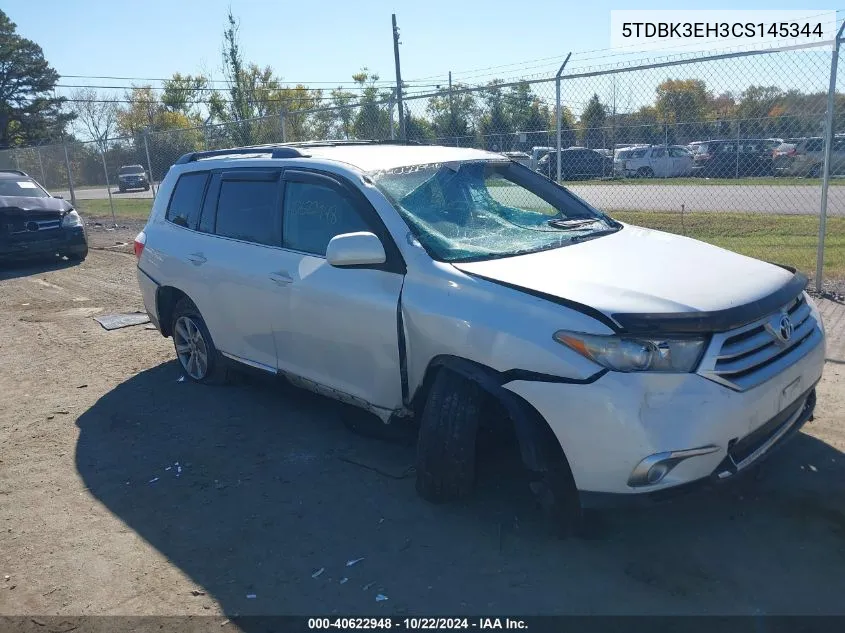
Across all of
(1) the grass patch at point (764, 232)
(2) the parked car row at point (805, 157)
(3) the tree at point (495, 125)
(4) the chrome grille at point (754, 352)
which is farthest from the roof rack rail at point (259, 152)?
(2) the parked car row at point (805, 157)

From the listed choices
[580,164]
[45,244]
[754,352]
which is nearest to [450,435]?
[754,352]

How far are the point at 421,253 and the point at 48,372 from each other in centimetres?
433

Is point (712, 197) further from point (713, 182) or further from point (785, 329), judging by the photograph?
point (785, 329)

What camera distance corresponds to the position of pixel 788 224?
1185 centimetres

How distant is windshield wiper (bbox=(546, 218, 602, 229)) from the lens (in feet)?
14.6

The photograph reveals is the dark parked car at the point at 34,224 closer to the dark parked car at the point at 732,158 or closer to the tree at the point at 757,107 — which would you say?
the dark parked car at the point at 732,158

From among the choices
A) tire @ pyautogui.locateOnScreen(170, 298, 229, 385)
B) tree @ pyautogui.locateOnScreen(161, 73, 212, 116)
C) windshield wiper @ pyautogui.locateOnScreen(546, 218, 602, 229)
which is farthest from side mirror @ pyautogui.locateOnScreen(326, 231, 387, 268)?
tree @ pyautogui.locateOnScreen(161, 73, 212, 116)

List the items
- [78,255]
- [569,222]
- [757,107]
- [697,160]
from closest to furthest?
1. [569,222]
2. [757,107]
3. [697,160]
4. [78,255]

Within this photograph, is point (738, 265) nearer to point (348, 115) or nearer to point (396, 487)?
point (396, 487)

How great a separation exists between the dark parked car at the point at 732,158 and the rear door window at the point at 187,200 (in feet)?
21.8

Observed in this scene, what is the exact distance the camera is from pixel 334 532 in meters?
3.59

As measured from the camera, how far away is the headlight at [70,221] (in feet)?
39.8

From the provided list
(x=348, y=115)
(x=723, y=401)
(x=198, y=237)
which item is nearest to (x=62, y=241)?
(x=348, y=115)

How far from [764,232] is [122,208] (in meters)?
20.7
